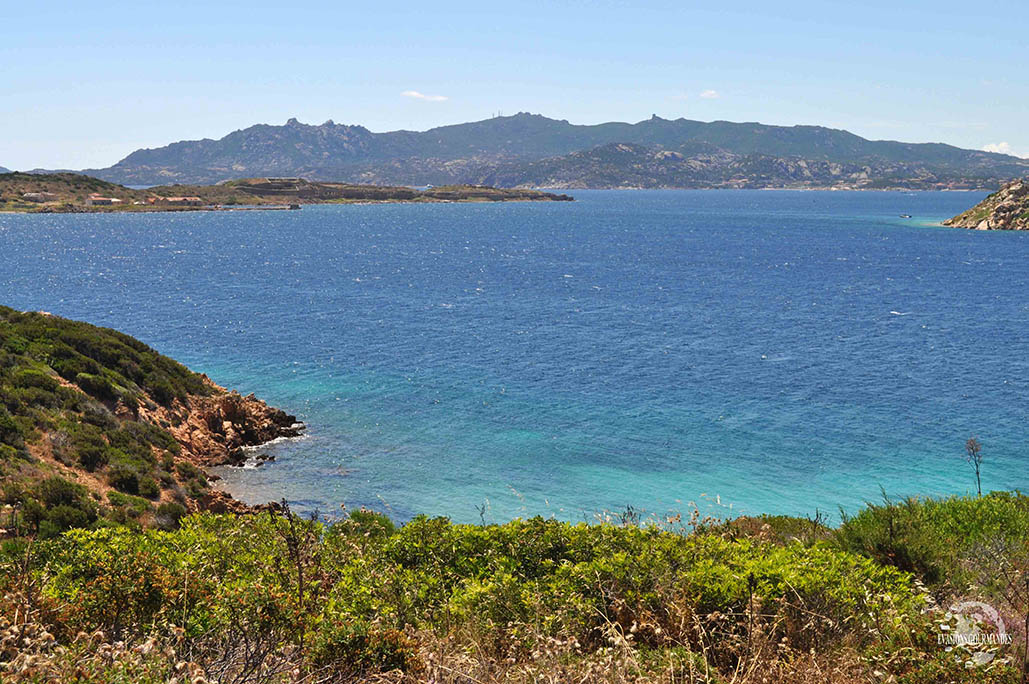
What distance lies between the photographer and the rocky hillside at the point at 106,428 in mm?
26047

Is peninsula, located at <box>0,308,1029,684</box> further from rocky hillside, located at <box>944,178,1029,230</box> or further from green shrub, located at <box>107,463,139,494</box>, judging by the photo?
rocky hillside, located at <box>944,178,1029,230</box>

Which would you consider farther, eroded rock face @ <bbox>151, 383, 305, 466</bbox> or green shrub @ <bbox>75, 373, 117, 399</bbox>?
eroded rock face @ <bbox>151, 383, 305, 466</bbox>

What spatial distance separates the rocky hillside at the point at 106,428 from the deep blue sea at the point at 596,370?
291 centimetres

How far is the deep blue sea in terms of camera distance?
33969mm

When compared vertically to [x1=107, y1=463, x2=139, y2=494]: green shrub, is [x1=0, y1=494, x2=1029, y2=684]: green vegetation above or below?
above

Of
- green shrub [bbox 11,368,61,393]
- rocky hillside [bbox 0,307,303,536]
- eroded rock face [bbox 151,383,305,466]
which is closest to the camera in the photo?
rocky hillside [bbox 0,307,303,536]

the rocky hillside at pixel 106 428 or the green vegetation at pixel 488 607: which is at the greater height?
the green vegetation at pixel 488 607

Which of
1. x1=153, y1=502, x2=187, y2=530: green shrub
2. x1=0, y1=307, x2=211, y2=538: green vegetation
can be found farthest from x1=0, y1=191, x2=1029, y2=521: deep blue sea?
x1=0, y1=307, x2=211, y2=538: green vegetation

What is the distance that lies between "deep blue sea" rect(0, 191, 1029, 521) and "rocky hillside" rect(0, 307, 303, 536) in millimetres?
2914

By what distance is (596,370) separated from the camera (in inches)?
2047

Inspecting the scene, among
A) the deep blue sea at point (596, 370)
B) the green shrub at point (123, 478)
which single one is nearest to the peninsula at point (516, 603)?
the green shrub at point (123, 478)

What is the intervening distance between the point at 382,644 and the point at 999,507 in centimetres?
1769

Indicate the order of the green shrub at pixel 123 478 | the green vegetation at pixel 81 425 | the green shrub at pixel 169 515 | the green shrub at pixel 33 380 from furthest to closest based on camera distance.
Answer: the green shrub at pixel 33 380 → the green shrub at pixel 123 478 → the green shrub at pixel 169 515 → the green vegetation at pixel 81 425

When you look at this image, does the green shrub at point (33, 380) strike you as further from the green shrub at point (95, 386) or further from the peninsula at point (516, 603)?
the peninsula at point (516, 603)
